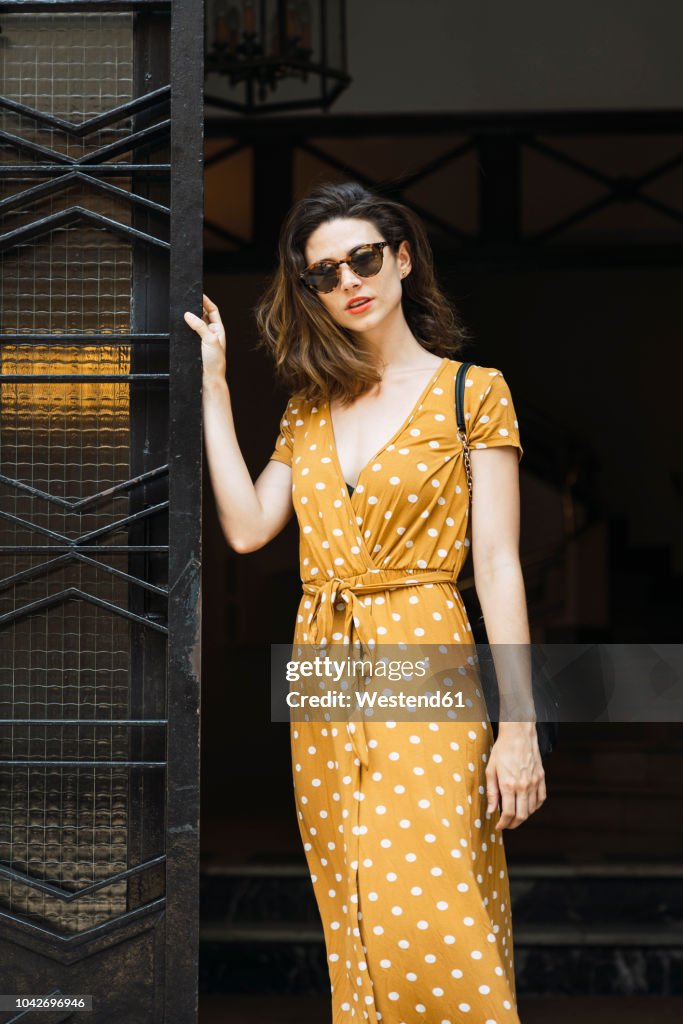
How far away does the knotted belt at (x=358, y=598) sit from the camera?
2.61 metres

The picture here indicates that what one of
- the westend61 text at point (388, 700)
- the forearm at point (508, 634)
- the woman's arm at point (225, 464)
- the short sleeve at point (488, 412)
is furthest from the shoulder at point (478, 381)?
the westend61 text at point (388, 700)

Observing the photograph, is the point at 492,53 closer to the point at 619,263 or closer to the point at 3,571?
the point at 619,263

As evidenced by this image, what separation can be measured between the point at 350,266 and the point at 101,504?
2.60 feet

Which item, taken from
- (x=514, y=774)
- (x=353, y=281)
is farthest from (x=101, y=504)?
(x=514, y=774)

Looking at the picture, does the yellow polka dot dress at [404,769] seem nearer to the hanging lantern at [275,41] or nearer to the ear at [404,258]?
the ear at [404,258]

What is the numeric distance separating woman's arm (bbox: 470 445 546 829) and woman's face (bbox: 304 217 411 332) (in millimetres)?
385

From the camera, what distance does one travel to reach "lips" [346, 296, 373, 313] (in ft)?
8.91

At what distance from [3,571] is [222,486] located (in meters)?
0.58

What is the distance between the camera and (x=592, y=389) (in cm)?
1151

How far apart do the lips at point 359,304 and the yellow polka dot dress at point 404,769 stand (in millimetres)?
220

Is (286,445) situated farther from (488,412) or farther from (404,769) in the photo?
(404,769)

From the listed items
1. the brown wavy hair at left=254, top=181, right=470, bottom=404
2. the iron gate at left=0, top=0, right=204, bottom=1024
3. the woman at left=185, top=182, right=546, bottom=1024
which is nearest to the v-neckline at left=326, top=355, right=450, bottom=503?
the woman at left=185, top=182, right=546, bottom=1024

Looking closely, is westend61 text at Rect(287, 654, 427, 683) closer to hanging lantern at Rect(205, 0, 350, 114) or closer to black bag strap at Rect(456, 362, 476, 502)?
black bag strap at Rect(456, 362, 476, 502)

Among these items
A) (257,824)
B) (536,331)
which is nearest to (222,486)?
(257,824)
